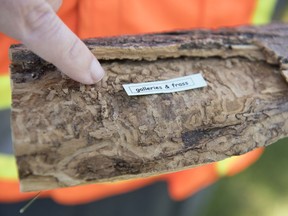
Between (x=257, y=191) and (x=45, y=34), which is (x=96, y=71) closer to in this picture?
(x=45, y=34)

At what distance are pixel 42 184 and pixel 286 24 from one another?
73cm

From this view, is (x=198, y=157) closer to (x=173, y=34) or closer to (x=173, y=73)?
(x=173, y=73)

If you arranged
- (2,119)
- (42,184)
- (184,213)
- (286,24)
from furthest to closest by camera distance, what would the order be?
(184,213), (2,119), (286,24), (42,184)

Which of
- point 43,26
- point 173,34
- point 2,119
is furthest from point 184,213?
point 43,26

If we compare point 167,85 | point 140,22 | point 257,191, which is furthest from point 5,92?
point 257,191

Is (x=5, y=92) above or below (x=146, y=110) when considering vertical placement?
below

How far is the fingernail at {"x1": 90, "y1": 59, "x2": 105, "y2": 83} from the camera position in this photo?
79 centimetres

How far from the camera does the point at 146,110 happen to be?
801 millimetres

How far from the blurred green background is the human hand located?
5.25 feet

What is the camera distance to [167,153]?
766mm

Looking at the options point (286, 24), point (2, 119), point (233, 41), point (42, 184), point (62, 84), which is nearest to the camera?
point (42, 184)

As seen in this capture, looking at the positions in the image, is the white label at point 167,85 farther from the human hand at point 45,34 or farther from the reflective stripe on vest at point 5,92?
the reflective stripe on vest at point 5,92

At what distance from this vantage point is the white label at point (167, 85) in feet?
2.70

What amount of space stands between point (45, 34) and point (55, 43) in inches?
0.9
